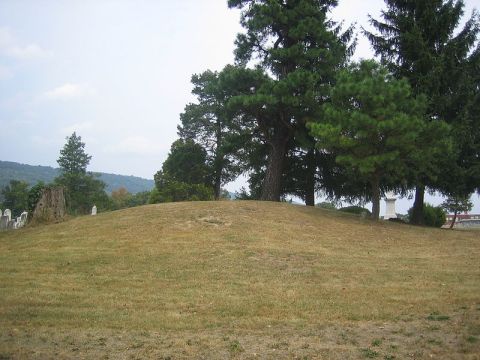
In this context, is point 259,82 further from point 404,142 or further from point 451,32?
point 451,32

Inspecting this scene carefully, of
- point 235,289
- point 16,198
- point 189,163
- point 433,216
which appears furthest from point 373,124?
point 16,198

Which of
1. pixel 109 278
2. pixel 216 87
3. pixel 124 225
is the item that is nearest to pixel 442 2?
pixel 216 87

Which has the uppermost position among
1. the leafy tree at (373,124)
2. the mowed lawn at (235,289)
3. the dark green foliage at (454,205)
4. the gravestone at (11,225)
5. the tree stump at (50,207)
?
the leafy tree at (373,124)

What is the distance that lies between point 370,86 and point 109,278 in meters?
12.0

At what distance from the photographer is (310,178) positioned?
25.2m

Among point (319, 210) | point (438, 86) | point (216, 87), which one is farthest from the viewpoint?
point (216, 87)

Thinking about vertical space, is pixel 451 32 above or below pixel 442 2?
below

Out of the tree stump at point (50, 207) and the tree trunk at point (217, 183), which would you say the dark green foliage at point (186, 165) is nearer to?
the tree trunk at point (217, 183)

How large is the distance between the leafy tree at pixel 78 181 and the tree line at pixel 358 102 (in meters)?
40.9

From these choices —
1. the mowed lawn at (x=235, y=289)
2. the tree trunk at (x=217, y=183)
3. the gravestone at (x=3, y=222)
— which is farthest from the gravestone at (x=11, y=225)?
the tree trunk at (x=217, y=183)

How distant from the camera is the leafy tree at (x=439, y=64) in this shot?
69.8 ft

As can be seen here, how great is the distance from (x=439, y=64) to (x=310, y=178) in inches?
332

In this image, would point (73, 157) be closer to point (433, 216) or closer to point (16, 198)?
point (16, 198)

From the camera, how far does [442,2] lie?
22828 millimetres
